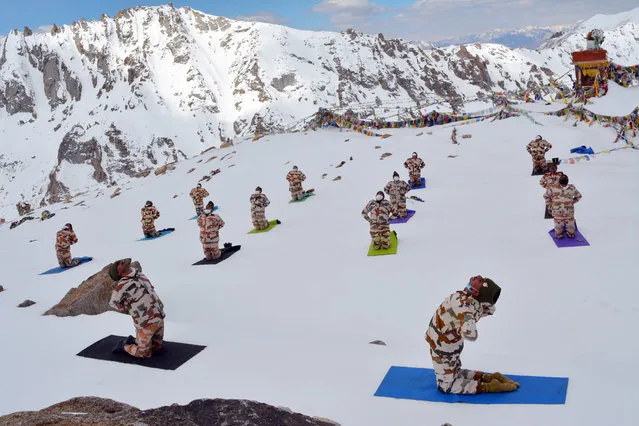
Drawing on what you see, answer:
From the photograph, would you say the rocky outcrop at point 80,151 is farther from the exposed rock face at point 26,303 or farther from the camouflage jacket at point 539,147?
the camouflage jacket at point 539,147

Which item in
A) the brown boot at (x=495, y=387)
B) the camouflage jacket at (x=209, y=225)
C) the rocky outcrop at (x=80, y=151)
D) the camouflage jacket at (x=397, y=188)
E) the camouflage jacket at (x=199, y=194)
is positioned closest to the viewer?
the brown boot at (x=495, y=387)

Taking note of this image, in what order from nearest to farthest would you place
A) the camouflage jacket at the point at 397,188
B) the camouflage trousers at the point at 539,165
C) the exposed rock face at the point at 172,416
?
the exposed rock face at the point at 172,416 < the camouflage jacket at the point at 397,188 < the camouflage trousers at the point at 539,165

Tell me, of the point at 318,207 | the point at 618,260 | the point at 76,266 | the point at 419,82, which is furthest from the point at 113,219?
the point at 419,82

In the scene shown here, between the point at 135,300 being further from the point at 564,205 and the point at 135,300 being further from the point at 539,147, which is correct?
the point at 539,147

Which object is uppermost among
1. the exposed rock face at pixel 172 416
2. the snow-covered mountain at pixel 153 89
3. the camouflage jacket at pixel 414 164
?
the snow-covered mountain at pixel 153 89

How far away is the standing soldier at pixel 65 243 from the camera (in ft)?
55.2

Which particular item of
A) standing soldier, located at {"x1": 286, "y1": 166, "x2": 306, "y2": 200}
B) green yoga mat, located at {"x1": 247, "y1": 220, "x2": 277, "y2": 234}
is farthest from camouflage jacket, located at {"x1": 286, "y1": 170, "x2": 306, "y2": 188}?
green yoga mat, located at {"x1": 247, "y1": 220, "x2": 277, "y2": 234}

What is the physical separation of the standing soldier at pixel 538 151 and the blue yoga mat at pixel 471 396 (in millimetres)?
13813

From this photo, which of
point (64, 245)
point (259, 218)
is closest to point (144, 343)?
point (259, 218)

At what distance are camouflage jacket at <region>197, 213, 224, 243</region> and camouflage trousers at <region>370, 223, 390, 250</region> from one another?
4587 mm

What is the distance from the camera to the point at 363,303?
34.3 feet

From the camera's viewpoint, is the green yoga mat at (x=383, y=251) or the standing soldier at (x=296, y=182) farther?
the standing soldier at (x=296, y=182)

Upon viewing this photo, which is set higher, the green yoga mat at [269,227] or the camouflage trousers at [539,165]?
the camouflage trousers at [539,165]

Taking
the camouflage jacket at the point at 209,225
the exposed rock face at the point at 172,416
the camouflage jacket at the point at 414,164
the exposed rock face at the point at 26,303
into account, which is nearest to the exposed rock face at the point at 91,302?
the exposed rock face at the point at 26,303
